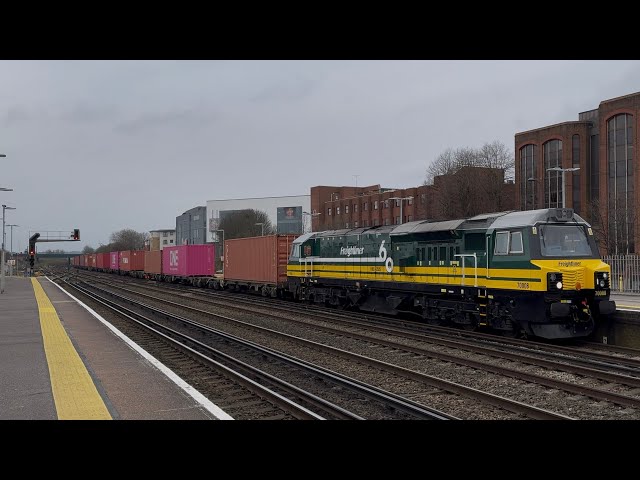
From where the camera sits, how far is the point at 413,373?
38.3 ft

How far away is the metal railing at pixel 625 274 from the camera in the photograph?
92.4 feet

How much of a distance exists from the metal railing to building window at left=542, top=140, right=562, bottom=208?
84.0 ft

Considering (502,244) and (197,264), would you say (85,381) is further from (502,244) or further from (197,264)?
(197,264)

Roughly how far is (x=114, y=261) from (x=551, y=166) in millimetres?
57749

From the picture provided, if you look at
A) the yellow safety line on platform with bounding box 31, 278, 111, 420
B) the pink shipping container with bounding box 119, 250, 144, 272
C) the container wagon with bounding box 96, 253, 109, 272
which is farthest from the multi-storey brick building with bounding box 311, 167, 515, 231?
the container wagon with bounding box 96, 253, 109, 272

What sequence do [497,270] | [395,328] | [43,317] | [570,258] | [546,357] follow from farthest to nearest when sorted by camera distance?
1. [43,317]
2. [395,328]
3. [497,270]
4. [570,258]
5. [546,357]

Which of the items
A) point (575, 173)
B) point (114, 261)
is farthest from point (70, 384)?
point (114, 261)

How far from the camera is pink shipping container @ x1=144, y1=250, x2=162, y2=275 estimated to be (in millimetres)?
57725

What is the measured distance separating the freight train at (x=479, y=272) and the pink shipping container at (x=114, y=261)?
57.7 meters

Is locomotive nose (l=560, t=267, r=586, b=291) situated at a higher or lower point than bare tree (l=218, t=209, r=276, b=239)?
lower

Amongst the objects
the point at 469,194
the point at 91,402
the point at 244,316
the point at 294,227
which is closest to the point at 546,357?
the point at 91,402

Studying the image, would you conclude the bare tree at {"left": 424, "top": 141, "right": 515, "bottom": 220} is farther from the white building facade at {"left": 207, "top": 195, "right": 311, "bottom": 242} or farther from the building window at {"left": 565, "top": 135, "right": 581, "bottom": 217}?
the white building facade at {"left": 207, "top": 195, "right": 311, "bottom": 242}
